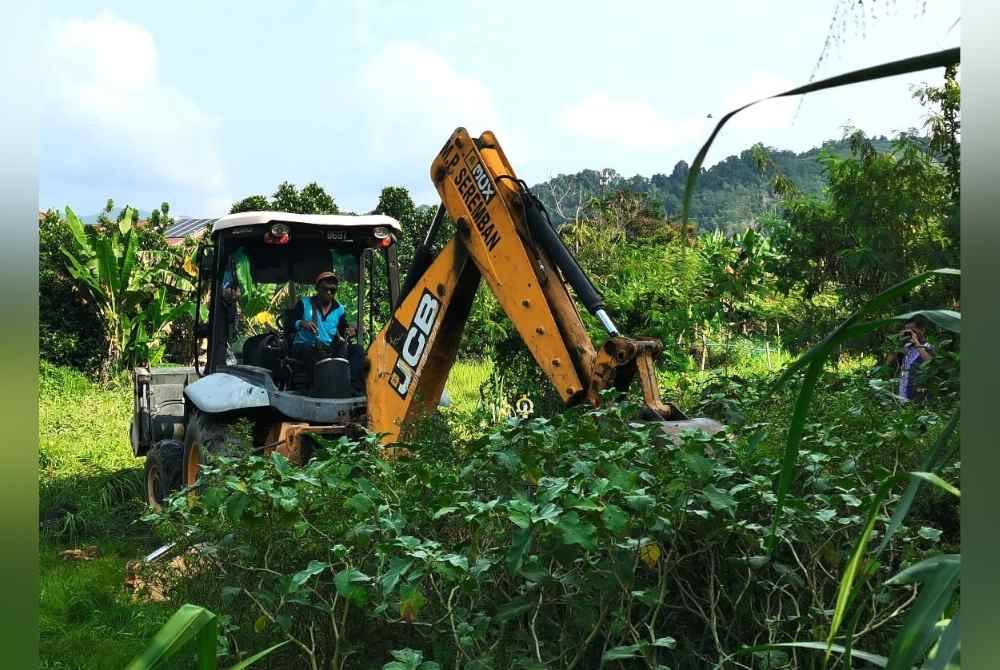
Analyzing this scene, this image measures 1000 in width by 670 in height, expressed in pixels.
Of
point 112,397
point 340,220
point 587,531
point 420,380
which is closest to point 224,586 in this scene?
point 587,531

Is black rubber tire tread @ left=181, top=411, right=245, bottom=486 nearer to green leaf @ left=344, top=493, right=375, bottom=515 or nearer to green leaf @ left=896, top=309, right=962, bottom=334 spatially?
green leaf @ left=344, top=493, right=375, bottom=515

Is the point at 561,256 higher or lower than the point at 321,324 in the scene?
higher

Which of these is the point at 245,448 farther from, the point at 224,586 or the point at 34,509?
the point at 34,509

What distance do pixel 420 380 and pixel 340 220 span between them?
75.2 inches

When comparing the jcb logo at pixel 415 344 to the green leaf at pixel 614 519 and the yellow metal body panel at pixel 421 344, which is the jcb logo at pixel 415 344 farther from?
the green leaf at pixel 614 519

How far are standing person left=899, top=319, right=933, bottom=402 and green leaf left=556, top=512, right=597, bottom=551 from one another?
4563mm

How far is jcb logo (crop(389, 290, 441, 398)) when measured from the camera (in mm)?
5965

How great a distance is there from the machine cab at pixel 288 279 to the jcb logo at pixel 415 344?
994 mm

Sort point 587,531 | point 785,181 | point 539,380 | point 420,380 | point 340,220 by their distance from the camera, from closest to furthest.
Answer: point 587,531 → point 420,380 → point 340,220 → point 539,380 → point 785,181

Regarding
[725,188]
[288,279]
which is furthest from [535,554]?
[725,188]

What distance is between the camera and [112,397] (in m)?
16.5

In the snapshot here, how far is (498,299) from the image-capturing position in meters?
5.54

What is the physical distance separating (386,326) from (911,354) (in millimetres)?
3711

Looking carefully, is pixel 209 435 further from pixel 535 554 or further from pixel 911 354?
pixel 911 354
